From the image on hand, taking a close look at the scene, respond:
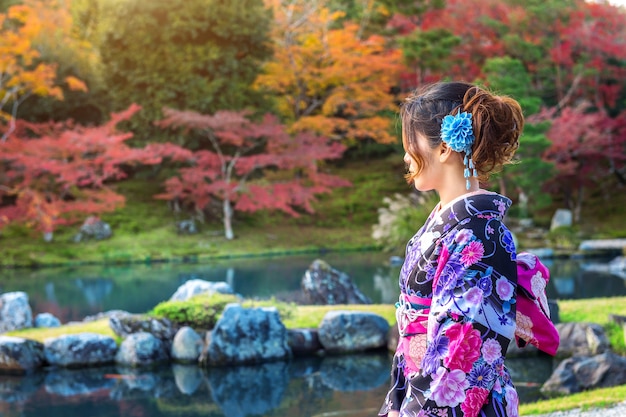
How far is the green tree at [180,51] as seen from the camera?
47.1 feet

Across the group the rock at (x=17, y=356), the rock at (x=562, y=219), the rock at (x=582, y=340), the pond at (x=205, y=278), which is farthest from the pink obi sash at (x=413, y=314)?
the rock at (x=562, y=219)

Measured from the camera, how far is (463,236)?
52.5 inches

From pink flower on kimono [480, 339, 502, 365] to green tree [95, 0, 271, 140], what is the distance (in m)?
13.4

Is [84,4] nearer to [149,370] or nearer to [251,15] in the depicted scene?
[251,15]

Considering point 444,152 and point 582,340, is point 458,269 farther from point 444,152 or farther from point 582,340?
point 582,340

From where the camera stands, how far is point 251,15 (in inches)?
568

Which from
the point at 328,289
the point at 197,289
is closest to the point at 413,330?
the point at 197,289

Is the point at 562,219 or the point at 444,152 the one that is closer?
the point at 444,152

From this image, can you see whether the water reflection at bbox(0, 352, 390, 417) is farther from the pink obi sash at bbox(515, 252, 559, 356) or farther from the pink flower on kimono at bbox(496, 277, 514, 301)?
the pink flower on kimono at bbox(496, 277, 514, 301)

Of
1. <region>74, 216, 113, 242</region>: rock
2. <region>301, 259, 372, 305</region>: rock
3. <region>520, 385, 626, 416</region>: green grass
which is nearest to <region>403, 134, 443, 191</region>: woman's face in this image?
<region>520, 385, 626, 416</region>: green grass

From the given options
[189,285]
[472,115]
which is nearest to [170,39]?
[189,285]

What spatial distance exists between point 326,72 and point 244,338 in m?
10.2

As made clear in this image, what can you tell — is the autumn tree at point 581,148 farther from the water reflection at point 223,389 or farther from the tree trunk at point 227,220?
the water reflection at point 223,389

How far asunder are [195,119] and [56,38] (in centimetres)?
388
